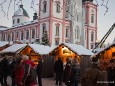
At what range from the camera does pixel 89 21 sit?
62.0 meters

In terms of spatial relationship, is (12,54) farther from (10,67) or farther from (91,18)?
(91,18)

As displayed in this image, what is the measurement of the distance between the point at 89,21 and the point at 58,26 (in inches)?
510

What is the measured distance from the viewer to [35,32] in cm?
5609

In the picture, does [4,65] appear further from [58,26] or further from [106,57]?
[58,26]

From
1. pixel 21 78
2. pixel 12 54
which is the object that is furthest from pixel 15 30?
pixel 21 78

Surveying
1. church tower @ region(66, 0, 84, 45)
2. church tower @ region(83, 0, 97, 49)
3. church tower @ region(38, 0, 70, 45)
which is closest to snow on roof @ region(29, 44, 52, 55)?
church tower @ region(38, 0, 70, 45)

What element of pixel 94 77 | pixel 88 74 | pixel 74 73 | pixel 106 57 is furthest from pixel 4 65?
pixel 94 77

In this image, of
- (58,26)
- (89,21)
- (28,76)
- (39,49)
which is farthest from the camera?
(89,21)

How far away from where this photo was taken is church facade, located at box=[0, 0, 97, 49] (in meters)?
50.6

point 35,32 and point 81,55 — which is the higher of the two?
point 35,32

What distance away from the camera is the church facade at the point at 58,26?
5062 centimetres

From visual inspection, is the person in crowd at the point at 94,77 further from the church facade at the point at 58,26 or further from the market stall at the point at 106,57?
the church facade at the point at 58,26

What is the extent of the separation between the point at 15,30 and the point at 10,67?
166ft

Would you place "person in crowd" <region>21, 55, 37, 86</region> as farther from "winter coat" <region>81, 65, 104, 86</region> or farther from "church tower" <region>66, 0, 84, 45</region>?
"church tower" <region>66, 0, 84, 45</region>
